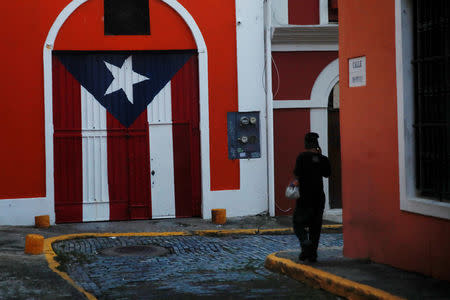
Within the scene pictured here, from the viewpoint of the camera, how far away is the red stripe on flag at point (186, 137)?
47.1 ft

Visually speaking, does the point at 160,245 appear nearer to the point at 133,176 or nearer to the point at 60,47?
the point at 133,176

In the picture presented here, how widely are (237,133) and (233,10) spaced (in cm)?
273

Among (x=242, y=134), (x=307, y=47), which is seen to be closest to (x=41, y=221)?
(x=242, y=134)

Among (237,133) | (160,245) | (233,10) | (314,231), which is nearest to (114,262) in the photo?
(160,245)

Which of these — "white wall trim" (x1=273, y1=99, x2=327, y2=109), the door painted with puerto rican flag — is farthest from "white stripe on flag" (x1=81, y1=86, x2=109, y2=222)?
"white wall trim" (x1=273, y1=99, x2=327, y2=109)

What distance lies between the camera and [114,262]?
951cm

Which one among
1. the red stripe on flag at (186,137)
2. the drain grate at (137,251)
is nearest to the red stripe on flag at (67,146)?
the red stripe on flag at (186,137)

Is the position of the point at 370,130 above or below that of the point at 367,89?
below

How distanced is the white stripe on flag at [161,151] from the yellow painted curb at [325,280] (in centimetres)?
579

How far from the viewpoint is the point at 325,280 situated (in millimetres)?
7180

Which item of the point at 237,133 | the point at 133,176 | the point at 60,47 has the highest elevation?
the point at 60,47

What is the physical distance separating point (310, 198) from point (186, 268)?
206 centimetres

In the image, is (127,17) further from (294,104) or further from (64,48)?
(294,104)

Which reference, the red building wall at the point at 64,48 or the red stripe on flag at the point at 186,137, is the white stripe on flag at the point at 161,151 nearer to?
the red stripe on flag at the point at 186,137
